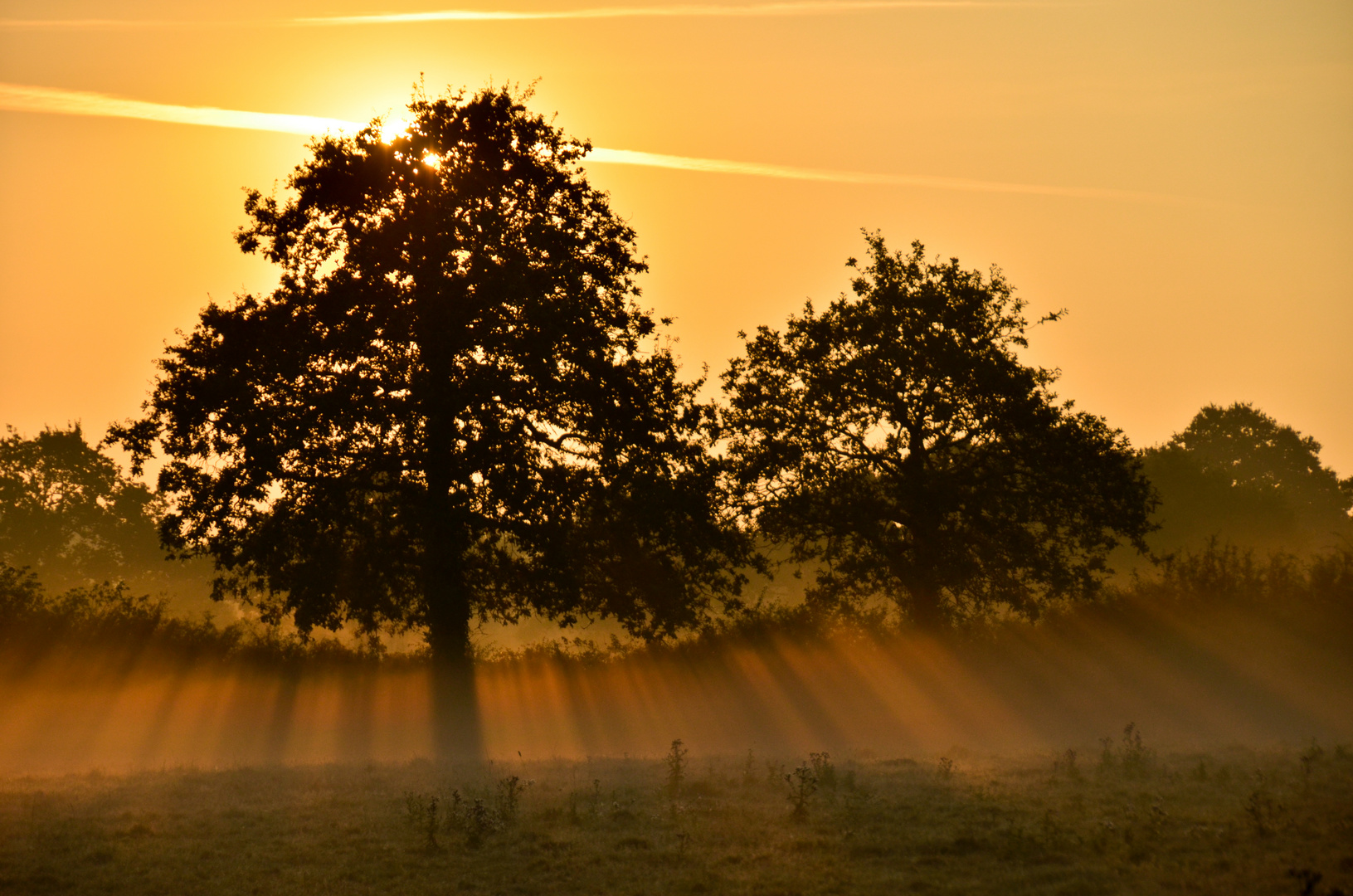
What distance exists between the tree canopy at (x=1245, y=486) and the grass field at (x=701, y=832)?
45464mm

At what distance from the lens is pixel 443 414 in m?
23.0

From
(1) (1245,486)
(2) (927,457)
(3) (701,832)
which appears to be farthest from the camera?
(1) (1245,486)

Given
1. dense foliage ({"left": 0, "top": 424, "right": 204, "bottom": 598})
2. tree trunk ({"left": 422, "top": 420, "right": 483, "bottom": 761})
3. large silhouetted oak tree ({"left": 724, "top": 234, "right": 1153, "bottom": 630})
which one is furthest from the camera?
dense foliage ({"left": 0, "top": 424, "right": 204, "bottom": 598})

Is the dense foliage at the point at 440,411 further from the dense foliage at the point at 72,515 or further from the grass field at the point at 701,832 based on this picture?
the dense foliage at the point at 72,515

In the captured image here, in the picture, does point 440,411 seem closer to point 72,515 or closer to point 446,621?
point 446,621

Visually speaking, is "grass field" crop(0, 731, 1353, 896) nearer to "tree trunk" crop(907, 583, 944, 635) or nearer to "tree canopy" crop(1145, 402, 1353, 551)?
"tree trunk" crop(907, 583, 944, 635)

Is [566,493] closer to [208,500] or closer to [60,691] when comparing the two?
[208,500]

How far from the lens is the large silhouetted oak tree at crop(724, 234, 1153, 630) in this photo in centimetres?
2905

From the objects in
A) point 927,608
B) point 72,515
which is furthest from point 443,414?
point 72,515

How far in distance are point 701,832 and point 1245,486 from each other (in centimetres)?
7115

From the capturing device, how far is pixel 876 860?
10344mm

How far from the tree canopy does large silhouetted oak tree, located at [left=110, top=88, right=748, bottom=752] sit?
40.8m

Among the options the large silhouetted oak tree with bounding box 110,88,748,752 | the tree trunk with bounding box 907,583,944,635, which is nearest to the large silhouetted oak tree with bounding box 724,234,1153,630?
the tree trunk with bounding box 907,583,944,635

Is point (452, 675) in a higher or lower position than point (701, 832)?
higher
